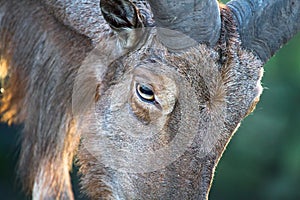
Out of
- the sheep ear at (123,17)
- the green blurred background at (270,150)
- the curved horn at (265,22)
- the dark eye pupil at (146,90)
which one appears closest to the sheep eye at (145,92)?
the dark eye pupil at (146,90)

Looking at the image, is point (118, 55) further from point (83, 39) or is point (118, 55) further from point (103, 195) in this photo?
point (103, 195)

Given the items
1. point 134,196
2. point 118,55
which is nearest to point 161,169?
point 134,196

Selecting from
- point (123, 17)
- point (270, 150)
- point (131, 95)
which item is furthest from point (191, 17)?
point (270, 150)

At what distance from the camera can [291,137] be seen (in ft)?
34.2

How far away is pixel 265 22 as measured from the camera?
16.8 feet

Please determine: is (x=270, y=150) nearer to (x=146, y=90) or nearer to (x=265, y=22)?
(x=265, y=22)

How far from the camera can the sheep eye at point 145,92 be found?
4.71 metres

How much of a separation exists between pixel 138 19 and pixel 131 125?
1.87ft

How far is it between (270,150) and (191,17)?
5.97 metres

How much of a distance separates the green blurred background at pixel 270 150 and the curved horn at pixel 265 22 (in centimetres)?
512

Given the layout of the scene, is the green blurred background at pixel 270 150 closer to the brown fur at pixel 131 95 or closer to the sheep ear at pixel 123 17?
the brown fur at pixel 131 95

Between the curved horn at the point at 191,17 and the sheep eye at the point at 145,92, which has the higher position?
the curved horn at the point at 191,17

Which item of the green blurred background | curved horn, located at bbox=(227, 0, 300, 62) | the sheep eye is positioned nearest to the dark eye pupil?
Result: the sheep eye

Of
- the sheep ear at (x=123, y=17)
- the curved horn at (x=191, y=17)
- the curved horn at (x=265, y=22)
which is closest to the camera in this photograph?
the curved horn at (x=191, y=17)
